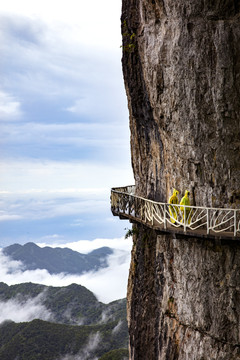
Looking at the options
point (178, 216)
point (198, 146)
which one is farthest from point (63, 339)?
point (198, 146)

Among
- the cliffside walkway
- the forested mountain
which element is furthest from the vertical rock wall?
the forested mountain

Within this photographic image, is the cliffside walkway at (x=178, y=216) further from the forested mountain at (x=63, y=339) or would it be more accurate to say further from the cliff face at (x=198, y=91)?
the forested mountain at (x=63, y=339)

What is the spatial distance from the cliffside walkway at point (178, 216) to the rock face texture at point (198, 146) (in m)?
0.51

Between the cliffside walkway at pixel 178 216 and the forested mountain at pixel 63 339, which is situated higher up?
the cliffside walkway at pixel 178 216

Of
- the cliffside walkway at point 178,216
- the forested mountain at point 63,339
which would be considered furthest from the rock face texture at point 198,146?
the forested mountain at point 63,339

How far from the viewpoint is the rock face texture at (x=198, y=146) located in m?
13.8

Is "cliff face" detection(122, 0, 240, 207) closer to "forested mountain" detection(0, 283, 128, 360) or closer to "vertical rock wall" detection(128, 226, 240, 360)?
"vertical rock wall" detection(128, 226, 240, 360)

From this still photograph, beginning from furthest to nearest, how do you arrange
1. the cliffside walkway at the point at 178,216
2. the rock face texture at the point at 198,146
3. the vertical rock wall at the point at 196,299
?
1. the rock face texture at the point at 198,146
2. the vertical rock wall at the point at 196,299
3. the cliffside walkway at the point at 178,216

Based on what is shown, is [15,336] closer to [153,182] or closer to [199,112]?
[153,182]

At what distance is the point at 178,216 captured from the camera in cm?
1502

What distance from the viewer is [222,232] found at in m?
12.9

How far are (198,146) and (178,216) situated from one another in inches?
128

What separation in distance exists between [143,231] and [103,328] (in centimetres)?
8001

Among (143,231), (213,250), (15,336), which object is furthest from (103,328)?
(213,250)
